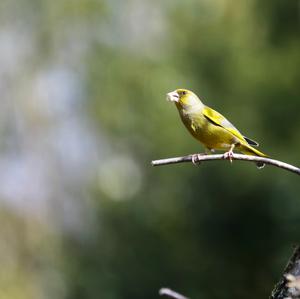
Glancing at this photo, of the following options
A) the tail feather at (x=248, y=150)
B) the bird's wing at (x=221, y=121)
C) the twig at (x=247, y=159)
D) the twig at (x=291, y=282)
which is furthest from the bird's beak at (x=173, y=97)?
the twig at (x=291, y=282)

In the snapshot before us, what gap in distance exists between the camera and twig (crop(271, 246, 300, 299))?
262 centimetres

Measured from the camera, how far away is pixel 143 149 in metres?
21.7

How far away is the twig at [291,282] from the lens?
262 cm

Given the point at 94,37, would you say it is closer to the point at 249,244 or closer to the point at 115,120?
the point at 115,120

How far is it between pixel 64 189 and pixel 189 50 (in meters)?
5.07

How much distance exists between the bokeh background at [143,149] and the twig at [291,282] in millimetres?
11518

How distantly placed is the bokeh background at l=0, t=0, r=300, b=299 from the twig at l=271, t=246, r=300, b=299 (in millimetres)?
11518

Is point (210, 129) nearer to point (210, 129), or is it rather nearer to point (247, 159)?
point (210, 129)

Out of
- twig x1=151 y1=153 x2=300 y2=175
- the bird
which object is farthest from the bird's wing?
twig x1=151 y1=153 x2=300 y2=175

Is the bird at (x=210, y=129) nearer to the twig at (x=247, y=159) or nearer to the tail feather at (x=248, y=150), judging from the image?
the tail feather at (x=248, y=150)

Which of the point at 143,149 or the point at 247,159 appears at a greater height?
the point at 143,149

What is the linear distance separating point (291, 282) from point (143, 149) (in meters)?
19.1

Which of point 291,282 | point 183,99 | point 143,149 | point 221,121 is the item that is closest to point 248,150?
point 221,121

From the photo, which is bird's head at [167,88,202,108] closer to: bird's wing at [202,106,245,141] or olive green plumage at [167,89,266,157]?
olive green plumage at [167,89,266,157]
